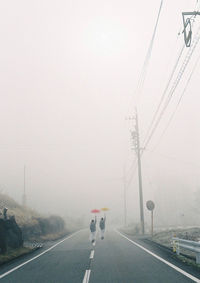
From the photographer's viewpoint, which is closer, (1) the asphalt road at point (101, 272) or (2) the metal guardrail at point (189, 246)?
(1) the asphalt road at point (101, 272)

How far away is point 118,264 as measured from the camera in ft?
36.0

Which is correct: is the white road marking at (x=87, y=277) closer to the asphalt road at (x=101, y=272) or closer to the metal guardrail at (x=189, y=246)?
the asphalt road at (x=101, y=272)

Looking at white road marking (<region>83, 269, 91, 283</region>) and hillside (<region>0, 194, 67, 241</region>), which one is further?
hillside (<region>0, 194, 67, 241</region>)

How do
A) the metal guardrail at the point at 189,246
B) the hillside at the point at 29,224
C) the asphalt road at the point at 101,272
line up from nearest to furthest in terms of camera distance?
the asphalt road at the point at 101,272
the metal guardrail at the point at 189,246
the hillside at the point at 29,224

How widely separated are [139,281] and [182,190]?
81080mm

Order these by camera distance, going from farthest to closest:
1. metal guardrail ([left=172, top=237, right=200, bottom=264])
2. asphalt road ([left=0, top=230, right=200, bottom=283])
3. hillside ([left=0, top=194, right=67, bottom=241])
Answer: hillside ([left=0, top=194, right=67, bottom=241]) → metal guardrail ([left=172, top=237, right=200, bottom=264]) → asphalt road ([left=0, top=230, right=200, bottom=283])

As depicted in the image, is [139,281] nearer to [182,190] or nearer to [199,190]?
[199,190]

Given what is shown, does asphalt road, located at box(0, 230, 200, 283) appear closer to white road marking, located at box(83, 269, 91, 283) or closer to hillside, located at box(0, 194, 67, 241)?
white road marking, located at box(83, 269, 91, 283)

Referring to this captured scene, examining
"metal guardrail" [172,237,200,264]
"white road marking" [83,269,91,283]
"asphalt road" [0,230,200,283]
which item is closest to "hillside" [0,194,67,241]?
"asphalt road" [0,230,200,283]

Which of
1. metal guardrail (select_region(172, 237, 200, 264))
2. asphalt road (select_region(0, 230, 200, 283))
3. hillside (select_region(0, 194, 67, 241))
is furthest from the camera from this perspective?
hillside (select_region(0, 194, 67, 241))

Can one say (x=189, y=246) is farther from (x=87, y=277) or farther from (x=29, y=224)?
(x=29, y=224)

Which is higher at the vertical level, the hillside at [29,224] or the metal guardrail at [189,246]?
the metal guardrail at [189,246]

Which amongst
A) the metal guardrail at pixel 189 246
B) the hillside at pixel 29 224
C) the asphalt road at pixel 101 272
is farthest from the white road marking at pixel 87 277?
the hillside at pixel 29 224

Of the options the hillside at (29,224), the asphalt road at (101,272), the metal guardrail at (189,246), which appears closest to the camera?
the asphalt road at (101,272)
